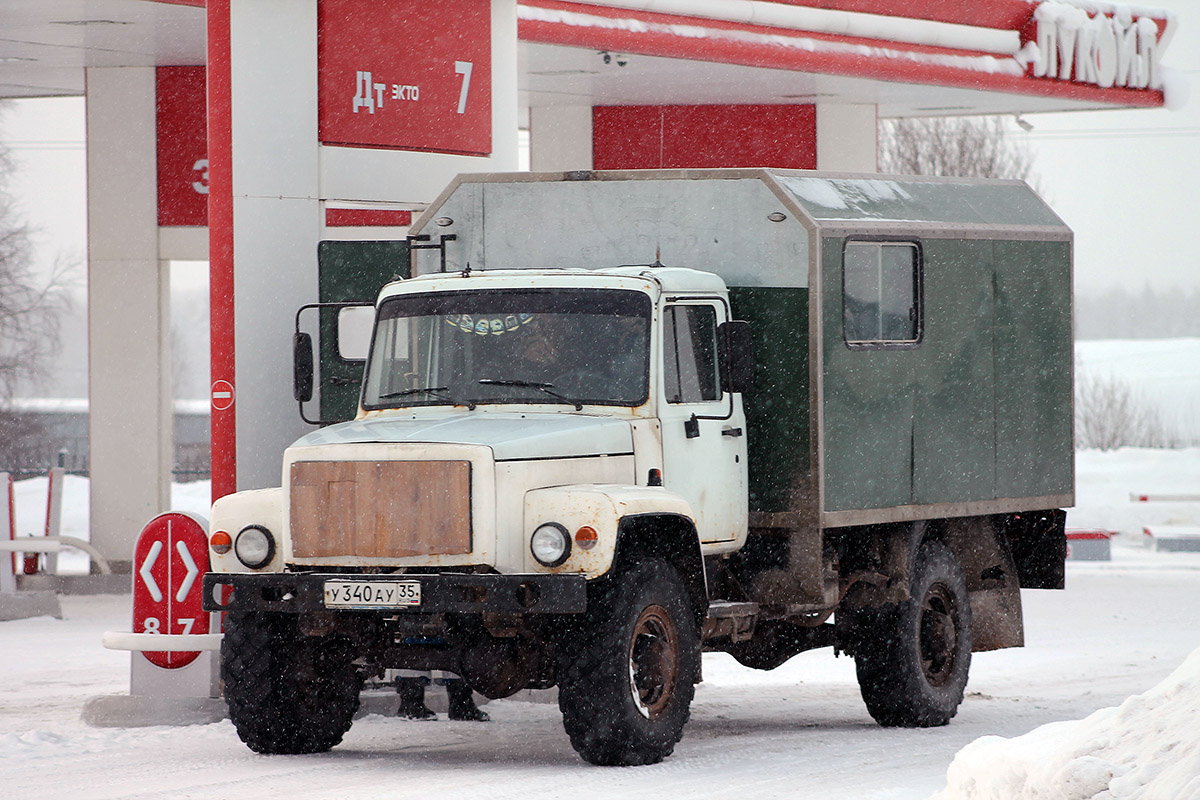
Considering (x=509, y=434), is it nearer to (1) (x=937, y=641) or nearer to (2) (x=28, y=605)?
(1) (x=937, y=641)

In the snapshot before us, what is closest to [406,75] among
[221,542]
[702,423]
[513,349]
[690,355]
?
[513,349]

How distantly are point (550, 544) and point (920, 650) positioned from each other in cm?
362

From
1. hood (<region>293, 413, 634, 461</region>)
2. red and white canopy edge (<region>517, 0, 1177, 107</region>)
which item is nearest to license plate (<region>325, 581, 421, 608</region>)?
hood (<region>293, 413, 634, 461</region>)

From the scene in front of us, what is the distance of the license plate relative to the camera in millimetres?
9305

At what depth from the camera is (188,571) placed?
11539mm

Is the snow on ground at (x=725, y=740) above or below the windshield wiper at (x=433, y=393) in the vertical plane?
below

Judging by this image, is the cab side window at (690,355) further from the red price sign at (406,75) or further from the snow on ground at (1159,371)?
the snow on ground at (1159,371)

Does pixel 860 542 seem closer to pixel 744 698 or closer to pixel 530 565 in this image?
pixel 744 698

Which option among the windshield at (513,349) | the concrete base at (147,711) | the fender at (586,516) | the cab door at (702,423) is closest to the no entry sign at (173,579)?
the concrete base at (147,711)

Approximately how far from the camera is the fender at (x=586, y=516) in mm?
9258

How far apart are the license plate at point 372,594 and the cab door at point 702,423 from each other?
1.62m

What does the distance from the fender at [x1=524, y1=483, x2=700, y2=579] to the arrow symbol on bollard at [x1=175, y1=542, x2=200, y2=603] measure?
2946mm

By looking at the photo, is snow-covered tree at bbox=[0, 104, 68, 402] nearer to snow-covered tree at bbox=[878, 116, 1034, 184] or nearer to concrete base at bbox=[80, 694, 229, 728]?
snow-covered tree at bbox=[878, 116, 1034, 184]

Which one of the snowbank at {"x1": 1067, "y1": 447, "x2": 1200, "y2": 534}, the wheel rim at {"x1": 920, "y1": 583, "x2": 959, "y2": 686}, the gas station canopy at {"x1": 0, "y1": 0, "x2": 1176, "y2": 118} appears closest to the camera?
the wheel rim at {"x1": 920, "y1": 583, "x2": 959, "y2": 686}
